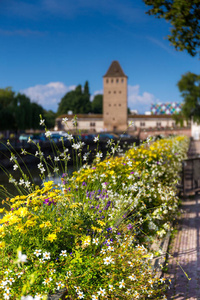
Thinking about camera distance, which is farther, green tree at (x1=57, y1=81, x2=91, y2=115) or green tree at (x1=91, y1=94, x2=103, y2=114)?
green tree at (x1=91, y1=94, x2=103, y2=114)

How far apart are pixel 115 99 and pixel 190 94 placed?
88.6ft

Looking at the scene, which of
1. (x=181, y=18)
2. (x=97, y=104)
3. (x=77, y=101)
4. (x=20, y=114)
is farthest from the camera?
(x=97, y=104)

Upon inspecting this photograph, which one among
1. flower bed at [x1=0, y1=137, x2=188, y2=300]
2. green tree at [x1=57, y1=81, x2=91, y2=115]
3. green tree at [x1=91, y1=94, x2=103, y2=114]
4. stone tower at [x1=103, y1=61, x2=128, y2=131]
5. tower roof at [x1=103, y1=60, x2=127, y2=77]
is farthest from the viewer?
green tree at [x1=91, y1=94, x2=103, y2=114]

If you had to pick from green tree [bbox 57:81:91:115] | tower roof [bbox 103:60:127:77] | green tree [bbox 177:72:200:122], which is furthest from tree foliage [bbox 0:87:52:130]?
green tree [bbox 57:81:91:115]

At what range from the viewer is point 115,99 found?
79.1 meters

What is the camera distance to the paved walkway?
167 inches

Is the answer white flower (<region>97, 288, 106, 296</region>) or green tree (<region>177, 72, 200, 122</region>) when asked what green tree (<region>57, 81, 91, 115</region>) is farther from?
white flower (<region>97, 288, 106, 296</region>)

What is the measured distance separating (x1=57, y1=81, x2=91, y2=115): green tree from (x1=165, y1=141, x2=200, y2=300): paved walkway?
3068 inches

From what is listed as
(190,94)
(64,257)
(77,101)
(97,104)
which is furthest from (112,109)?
(64,257)

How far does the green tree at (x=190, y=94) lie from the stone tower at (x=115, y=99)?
2386 centimetres

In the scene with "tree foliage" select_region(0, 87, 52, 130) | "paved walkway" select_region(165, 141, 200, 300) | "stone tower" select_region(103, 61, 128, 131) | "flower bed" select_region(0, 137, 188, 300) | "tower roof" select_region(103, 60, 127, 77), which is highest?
"tower roof" select_region(103, 60, 127, 77)

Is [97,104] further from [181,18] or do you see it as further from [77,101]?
[181,18]

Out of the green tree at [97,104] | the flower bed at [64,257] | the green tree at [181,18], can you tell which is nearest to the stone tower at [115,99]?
the green tree at [97,104]

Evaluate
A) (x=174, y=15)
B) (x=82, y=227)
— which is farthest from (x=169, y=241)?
(x=174, y=15)
